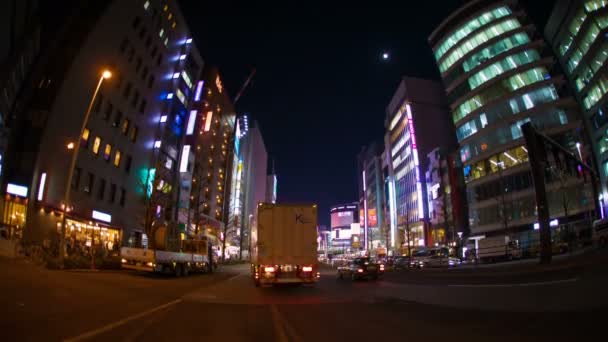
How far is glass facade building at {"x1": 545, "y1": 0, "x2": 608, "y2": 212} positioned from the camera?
43625 mm

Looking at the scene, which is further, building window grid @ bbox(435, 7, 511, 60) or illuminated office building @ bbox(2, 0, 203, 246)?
building window grid @ bbox(435, 7, 511, 60)

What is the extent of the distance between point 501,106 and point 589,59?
13.7m

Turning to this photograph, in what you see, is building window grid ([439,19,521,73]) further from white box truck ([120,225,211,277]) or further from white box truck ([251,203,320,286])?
white box truck ([251,203,320,286])

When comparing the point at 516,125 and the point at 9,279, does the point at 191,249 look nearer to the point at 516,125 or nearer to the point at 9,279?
the point at 9,279

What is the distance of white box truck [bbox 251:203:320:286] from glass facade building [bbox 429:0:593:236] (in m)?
41.8

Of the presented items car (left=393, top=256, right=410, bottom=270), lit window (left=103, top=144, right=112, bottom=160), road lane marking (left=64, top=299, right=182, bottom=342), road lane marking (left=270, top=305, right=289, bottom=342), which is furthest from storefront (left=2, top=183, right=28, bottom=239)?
car (left=393, top=256, right=410, bottom=270)

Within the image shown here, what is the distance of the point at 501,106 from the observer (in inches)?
2297

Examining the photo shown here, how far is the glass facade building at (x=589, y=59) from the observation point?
43.6 m

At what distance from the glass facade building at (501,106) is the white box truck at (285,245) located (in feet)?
137

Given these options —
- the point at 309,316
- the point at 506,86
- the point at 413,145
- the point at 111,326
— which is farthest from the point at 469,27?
the point at 111,326

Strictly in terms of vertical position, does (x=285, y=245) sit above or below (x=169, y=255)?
above

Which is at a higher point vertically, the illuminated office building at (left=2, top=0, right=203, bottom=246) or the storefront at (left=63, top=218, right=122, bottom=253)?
the illuminated office building at (left=2, top=0, right=203, bottom=246)

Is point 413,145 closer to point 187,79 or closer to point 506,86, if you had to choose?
point 506,86

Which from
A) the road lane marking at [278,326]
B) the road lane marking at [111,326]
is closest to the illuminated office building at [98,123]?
the road lane marking at [111,326]
